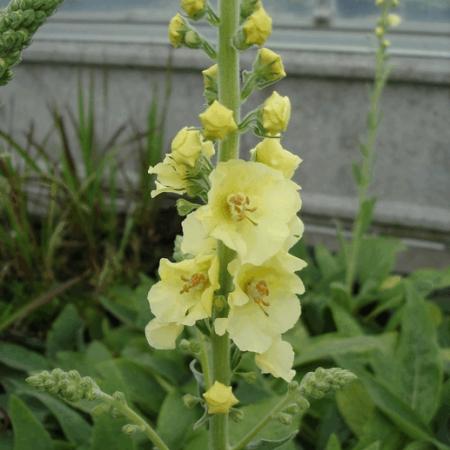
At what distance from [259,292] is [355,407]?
4.73 feet

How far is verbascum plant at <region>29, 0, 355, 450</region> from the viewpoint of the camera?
3.81ft

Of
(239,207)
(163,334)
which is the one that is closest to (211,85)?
(239,207)

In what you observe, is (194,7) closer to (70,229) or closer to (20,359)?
(20,359)

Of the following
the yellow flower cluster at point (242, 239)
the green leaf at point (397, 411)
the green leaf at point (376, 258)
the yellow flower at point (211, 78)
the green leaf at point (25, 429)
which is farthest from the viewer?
the green leaf at point (376, 258)

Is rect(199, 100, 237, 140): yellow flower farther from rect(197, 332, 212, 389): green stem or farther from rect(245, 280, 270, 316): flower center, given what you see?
rect(197, 332, 212, 389): green stem

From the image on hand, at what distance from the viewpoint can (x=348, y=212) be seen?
4.39 m

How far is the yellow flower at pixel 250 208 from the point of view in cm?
115

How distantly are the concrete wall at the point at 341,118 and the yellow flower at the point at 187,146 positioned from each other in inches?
115

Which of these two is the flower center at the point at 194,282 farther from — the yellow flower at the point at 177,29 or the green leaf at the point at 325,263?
the green leaf at the point at 325,263

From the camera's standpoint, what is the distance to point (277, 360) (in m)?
1.29

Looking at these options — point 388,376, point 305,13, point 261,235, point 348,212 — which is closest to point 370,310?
point 348,212

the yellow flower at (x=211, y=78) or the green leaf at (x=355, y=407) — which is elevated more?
the yellow flower at (x=211, y=78)

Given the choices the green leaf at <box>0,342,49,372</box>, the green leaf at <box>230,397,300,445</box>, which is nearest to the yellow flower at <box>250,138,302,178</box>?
the green leaf at <box>230,397,300,445</box>

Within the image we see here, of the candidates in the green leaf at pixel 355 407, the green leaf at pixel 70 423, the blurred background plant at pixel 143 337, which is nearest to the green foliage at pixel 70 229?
the blurred background plant at pixel 143 337
